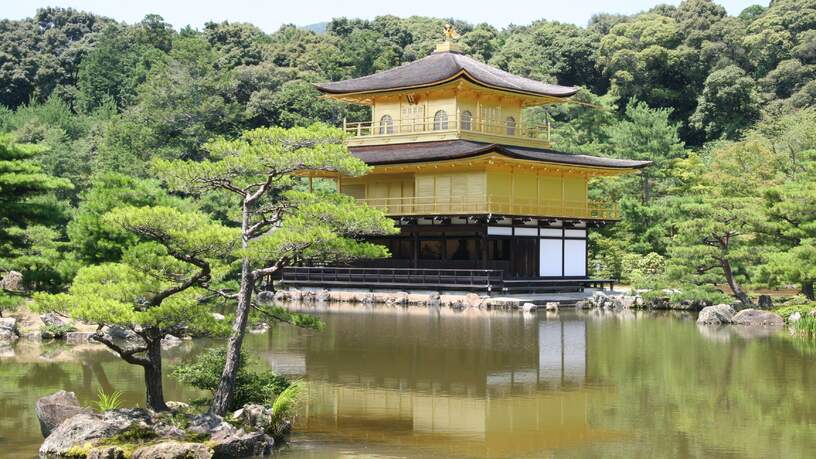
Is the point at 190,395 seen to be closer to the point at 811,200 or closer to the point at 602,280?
the point at 811,200

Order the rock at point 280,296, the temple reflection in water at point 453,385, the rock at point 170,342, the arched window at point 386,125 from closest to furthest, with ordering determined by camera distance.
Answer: the temple reflection in water at point 453,385 → the rock at point 170,342 → the rock at point 280,296 → the arched window at point 386,125

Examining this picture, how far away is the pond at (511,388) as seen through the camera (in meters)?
12.1

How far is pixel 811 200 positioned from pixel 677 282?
4.60 meters

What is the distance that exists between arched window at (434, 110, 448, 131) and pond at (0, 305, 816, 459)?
14.4 metres

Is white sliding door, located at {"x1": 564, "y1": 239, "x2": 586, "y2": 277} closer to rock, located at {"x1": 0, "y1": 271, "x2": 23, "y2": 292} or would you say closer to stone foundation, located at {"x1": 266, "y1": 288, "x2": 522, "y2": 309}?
stone foundation, located at {"x1": 266, "y1": 288, "x2": 522, "y2": 309}

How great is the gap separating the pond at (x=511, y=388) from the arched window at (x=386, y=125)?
16051 millimetres

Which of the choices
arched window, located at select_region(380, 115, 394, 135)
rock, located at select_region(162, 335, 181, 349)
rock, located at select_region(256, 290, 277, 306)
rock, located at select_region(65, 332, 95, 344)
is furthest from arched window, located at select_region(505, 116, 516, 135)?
rock, located at select_region(65, 332, 95, 344)

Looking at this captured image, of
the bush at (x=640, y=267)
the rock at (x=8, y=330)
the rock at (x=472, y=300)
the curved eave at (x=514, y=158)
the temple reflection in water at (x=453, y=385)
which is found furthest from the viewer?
the bush at (x=640, y=267)

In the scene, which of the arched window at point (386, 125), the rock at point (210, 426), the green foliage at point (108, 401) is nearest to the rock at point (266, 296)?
the arched window at point (386, 125)

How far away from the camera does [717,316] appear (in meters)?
26.8

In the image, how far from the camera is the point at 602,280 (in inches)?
1428

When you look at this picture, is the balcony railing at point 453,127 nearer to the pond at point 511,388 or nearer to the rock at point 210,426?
the pond at point 511,388

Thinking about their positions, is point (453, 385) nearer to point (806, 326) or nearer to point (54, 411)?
point (54, 411)

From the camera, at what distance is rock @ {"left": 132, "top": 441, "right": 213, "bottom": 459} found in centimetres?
1082
